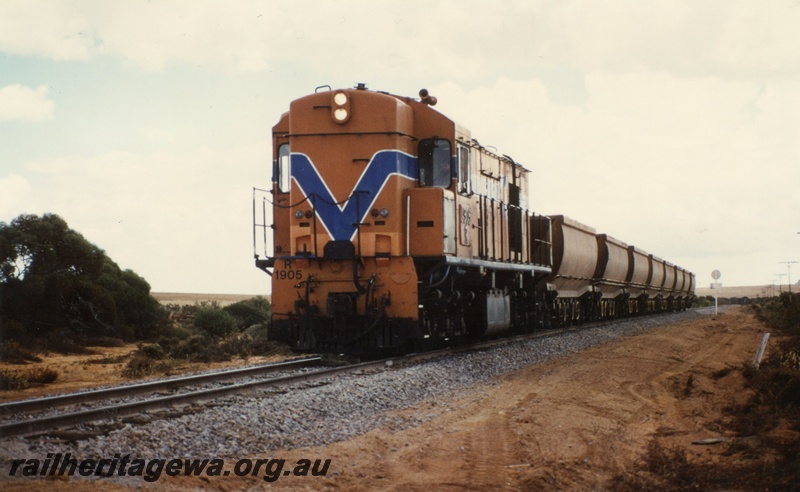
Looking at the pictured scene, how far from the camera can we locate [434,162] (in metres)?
14.6

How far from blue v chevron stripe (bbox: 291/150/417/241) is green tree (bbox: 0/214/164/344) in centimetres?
1059

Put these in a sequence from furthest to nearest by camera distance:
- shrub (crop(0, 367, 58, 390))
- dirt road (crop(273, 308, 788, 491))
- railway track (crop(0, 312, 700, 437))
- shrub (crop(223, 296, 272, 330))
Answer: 1. shrub (crop(223, 296, 272, 330))
2. shrub (crop(0, 367, 58, 390))
3. railway track (crop(0, 312, 700, 437))
4. dirt road (crop(273, 308, 788, 491))

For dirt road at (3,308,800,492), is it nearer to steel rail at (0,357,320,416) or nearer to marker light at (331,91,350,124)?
steel rail at (0,357,320,416)

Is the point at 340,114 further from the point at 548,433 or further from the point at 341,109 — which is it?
the point at 548,433

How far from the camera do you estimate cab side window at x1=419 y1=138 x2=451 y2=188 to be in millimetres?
14578

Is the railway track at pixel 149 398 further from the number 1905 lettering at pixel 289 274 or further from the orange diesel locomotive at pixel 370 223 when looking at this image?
the number 1905 lettering at pixel 289 274

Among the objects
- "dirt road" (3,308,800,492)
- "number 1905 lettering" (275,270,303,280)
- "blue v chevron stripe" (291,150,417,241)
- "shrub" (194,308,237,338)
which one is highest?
"blue v chevron stripe" (291,150,417,241)

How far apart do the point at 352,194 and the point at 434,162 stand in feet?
5.72

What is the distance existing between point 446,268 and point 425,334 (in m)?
1.27

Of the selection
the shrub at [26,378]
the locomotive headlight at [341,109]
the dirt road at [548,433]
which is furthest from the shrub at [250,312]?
the dirt road at [548,433]

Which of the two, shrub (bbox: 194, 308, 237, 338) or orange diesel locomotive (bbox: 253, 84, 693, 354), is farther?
shrub (bbox: 194, 308, 237, 338)

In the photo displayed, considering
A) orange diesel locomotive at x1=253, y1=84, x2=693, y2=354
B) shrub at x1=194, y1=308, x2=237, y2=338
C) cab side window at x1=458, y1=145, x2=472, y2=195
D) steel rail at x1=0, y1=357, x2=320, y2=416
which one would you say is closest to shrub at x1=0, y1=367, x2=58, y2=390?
steel rail at x1=0, y1=357, x2=320, y2=416

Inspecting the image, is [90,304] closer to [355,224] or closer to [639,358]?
[355,224]

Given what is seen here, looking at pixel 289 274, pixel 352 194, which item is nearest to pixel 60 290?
pixel 289 274
